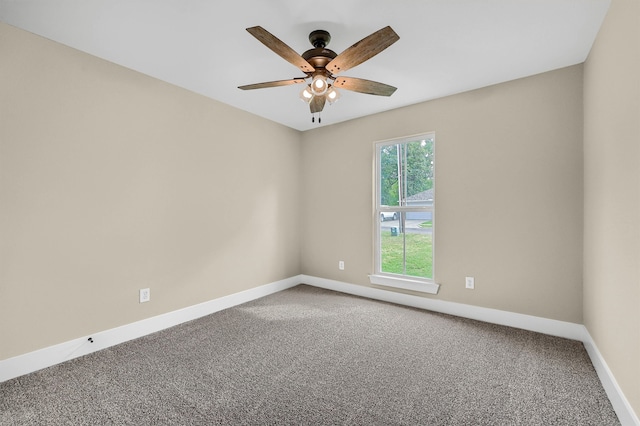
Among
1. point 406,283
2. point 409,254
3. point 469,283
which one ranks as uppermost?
point 409,254

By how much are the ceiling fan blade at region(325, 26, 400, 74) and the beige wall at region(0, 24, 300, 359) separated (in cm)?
180

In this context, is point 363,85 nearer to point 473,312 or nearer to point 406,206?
point 406,206

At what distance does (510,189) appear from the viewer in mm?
2779

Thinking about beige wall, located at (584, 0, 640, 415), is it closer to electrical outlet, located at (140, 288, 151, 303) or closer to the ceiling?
the ceiling

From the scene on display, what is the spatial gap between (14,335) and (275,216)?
267 cm

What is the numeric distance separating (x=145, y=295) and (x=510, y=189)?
142 inches

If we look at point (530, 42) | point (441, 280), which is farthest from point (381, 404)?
point (530, 42)

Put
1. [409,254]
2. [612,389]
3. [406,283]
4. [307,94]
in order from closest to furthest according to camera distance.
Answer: [612,389], [307,94], [406,283], [409,254]

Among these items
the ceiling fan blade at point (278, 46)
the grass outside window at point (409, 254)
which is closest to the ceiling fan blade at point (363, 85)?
the ceiling fan blade at point (278, 46)

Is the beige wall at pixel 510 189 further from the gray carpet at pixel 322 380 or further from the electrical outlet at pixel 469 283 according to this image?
the gray carpet at pixel 322 380

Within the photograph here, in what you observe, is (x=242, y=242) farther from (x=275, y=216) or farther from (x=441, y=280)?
(x=441, y=280)

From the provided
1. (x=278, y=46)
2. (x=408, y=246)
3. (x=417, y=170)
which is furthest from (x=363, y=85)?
(x=408, y=246)

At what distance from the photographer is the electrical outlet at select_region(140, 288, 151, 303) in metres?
2.63

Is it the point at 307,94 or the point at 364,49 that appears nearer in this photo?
the point at 364,49
